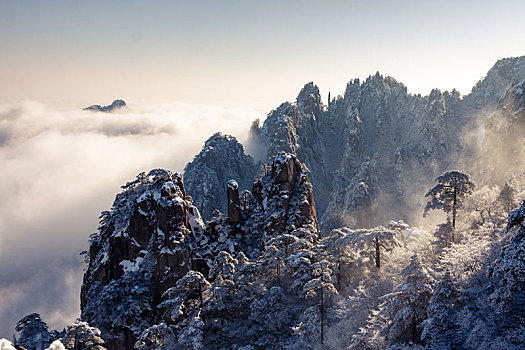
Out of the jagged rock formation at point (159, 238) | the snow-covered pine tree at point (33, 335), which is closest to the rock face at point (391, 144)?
the jagged rock formation at point (159, 238)

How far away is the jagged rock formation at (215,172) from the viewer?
16050cm

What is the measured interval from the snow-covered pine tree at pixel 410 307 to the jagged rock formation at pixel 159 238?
29205 millimetres

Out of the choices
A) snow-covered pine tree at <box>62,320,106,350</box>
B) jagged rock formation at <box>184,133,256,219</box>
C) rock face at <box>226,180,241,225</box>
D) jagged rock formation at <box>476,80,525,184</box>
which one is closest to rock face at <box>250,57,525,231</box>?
jagged rock formation at <box>184,133,256,219</box>

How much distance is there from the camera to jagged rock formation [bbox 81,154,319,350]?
54.0 m

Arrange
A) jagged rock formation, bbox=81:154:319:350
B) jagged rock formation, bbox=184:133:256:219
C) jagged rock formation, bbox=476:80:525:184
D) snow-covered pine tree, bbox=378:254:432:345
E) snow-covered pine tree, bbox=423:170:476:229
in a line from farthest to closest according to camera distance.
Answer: jagged rock formation, bbox=184:133:256:219
jagged rock formation, bbox=476:80:525:184
jagged rock formation, bbox=81:154:319:350
snow-covered pine tree, bbox=423:170:476:229
snow-covered pine tree, bbox=378:254:432:345

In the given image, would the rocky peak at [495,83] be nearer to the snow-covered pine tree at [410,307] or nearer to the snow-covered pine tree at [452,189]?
the snow-covered pine tree at [452,189]

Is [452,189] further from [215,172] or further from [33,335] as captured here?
[215,172]

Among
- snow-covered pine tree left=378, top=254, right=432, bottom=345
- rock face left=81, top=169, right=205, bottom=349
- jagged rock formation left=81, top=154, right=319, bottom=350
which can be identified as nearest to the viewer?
snow-covered pine tree left=378, top=254, right=432, bottom=345

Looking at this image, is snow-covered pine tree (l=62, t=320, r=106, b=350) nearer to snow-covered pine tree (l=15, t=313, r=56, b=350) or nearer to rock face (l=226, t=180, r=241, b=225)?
snow-covered pine tree (l=15, t=313, r=56, b=350)

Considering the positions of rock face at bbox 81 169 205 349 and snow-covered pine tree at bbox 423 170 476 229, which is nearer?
snow-covered pine tree at bbox 423 170 476 229

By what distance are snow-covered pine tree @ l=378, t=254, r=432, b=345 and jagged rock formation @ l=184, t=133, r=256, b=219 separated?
13480 centimetres

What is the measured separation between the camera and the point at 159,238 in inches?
2378

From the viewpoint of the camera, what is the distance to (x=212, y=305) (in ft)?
154

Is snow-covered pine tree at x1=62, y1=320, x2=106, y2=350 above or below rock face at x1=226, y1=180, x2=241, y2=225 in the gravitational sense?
below
